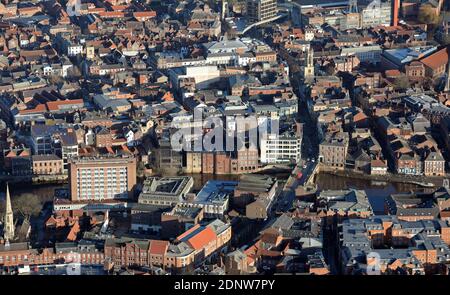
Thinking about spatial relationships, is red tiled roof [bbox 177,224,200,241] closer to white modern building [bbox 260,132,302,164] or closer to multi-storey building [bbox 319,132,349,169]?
white modern building [bbox 260,132,302,164]

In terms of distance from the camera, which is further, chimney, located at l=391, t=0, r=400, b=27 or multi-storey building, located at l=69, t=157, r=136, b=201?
chimney, located at l=391, t=0, r=400, b=27

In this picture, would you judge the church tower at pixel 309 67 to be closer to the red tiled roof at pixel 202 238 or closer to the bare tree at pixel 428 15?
the bare tree at pixel 428 15

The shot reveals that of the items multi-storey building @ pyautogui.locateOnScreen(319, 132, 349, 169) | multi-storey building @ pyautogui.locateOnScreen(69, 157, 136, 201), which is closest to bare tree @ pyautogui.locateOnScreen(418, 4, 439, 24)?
multi-storey building @ pyautogui.locateOnScreen(319, 132, 349, 169)

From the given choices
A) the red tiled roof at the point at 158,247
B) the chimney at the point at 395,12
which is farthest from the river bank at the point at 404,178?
the chimney at the point at 395,12

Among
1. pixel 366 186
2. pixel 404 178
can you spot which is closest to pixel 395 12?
pixel 404 178

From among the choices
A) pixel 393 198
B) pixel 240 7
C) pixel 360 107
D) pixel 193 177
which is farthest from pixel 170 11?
pixel 393 198

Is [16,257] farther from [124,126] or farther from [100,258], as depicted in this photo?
[124,126]

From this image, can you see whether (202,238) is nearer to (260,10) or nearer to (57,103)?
(57,103)
